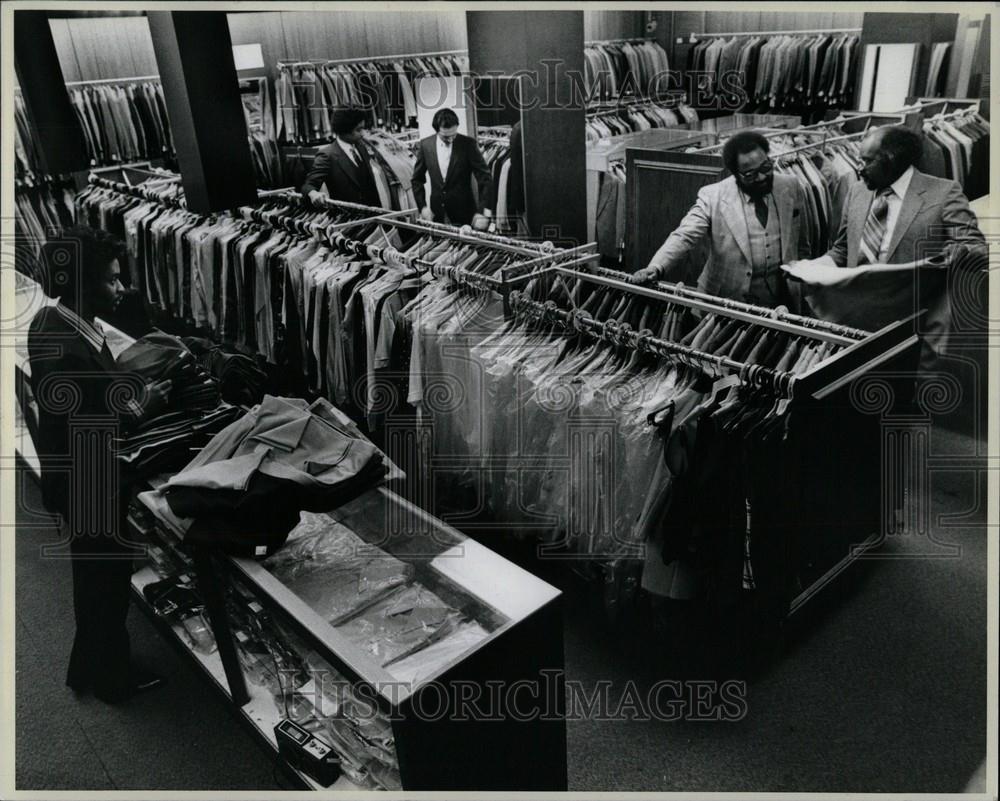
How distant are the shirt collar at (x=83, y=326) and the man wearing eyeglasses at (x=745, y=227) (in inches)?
76.7

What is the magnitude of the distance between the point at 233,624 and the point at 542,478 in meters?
1.00

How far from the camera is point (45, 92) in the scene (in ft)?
12.3

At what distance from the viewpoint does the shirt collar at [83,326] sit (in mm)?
2160

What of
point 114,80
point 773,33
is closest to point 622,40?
point 773,33

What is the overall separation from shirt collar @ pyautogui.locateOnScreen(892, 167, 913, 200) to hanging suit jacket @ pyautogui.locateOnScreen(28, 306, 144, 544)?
2834 mm

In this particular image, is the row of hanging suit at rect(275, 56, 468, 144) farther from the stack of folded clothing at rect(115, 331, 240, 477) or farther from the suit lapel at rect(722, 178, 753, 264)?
the stack of folded clothing at rect(115, 331, 240, 477)

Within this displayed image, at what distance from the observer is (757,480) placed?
2.02 metres

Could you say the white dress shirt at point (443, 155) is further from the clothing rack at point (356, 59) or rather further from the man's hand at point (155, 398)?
the man's hand at point (155, 398)

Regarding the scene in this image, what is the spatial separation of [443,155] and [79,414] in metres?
3.06

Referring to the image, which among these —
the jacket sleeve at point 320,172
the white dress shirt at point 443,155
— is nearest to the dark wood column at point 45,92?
the jacket sleeve at point 320,172

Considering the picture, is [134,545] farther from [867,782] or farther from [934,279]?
[934,279]

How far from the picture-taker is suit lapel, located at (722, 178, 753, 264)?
3.05m

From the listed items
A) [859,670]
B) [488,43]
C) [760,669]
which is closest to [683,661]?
[760,669]

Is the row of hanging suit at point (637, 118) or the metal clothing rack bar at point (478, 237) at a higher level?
the row of hanging suit at point (637, 118)
